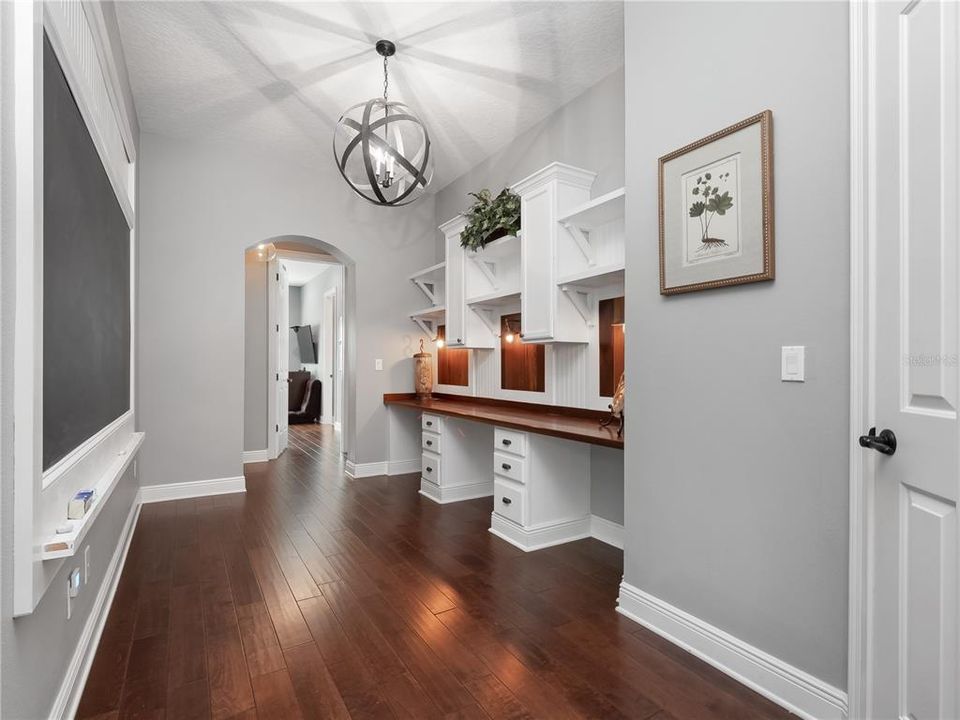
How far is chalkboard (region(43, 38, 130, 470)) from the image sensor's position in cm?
137

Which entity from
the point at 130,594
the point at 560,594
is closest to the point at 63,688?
→ the point at 130,594

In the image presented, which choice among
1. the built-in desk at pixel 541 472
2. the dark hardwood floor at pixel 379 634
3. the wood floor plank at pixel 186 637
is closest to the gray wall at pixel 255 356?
the dark hardwood floor at pixel 379 634

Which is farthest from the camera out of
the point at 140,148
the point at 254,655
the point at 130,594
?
the point at 140,148

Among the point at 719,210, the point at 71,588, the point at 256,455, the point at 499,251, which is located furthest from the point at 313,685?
the point at 256,455

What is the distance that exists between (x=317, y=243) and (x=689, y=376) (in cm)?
382

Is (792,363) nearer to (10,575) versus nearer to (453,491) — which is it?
(10,575)

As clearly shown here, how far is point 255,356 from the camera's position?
5.84 meters

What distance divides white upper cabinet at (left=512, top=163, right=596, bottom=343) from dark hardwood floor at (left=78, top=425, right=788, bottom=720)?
134 centimetres

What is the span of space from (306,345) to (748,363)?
9.30 meters

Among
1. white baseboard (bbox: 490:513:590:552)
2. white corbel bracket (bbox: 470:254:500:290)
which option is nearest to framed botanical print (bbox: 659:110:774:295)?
white baseboard (bbox: 490:513:590:552)

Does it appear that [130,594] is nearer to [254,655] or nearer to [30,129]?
[254,655]

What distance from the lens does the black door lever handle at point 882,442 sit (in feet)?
4.23

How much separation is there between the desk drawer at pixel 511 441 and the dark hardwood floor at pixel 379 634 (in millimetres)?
569

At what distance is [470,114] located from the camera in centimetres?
366
